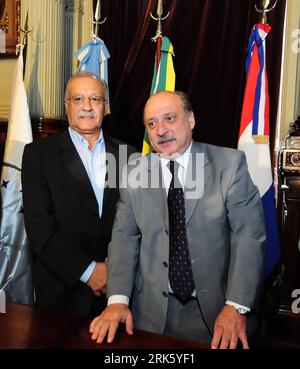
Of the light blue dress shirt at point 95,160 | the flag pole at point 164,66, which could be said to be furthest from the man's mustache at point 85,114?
the flag pole at point 164,66

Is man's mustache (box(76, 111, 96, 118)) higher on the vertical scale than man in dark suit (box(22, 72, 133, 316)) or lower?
higher

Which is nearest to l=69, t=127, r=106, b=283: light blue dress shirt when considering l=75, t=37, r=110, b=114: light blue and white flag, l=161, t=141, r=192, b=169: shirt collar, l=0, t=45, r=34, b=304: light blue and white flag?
l=161, t=141, r=192, b=169: shirt collar

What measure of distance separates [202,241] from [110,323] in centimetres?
58

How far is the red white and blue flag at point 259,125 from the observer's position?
9.52 ft

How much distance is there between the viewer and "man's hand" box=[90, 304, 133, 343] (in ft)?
4.08

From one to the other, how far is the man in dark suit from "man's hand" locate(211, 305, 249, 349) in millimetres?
724

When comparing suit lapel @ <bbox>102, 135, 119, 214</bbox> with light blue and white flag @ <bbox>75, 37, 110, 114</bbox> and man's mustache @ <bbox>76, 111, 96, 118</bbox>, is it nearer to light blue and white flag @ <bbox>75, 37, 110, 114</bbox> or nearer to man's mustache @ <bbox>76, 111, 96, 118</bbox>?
man's mustache @ <bbox>76, 111, 96, 118</bbox>

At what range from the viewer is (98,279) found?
6.54ft

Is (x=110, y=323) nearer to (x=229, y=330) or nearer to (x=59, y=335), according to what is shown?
(x=59, y=335)

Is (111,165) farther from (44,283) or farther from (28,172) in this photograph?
(44,283)

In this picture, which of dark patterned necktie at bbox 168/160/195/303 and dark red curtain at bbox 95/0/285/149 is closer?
dark patterned necktie at bbox 168/160/195/303

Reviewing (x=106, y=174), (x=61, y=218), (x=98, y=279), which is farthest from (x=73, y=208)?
(x=98, y=279)

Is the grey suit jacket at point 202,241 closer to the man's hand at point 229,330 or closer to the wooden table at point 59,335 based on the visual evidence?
the man's hand at point 229,330

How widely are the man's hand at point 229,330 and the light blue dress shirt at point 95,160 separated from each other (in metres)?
0.93
